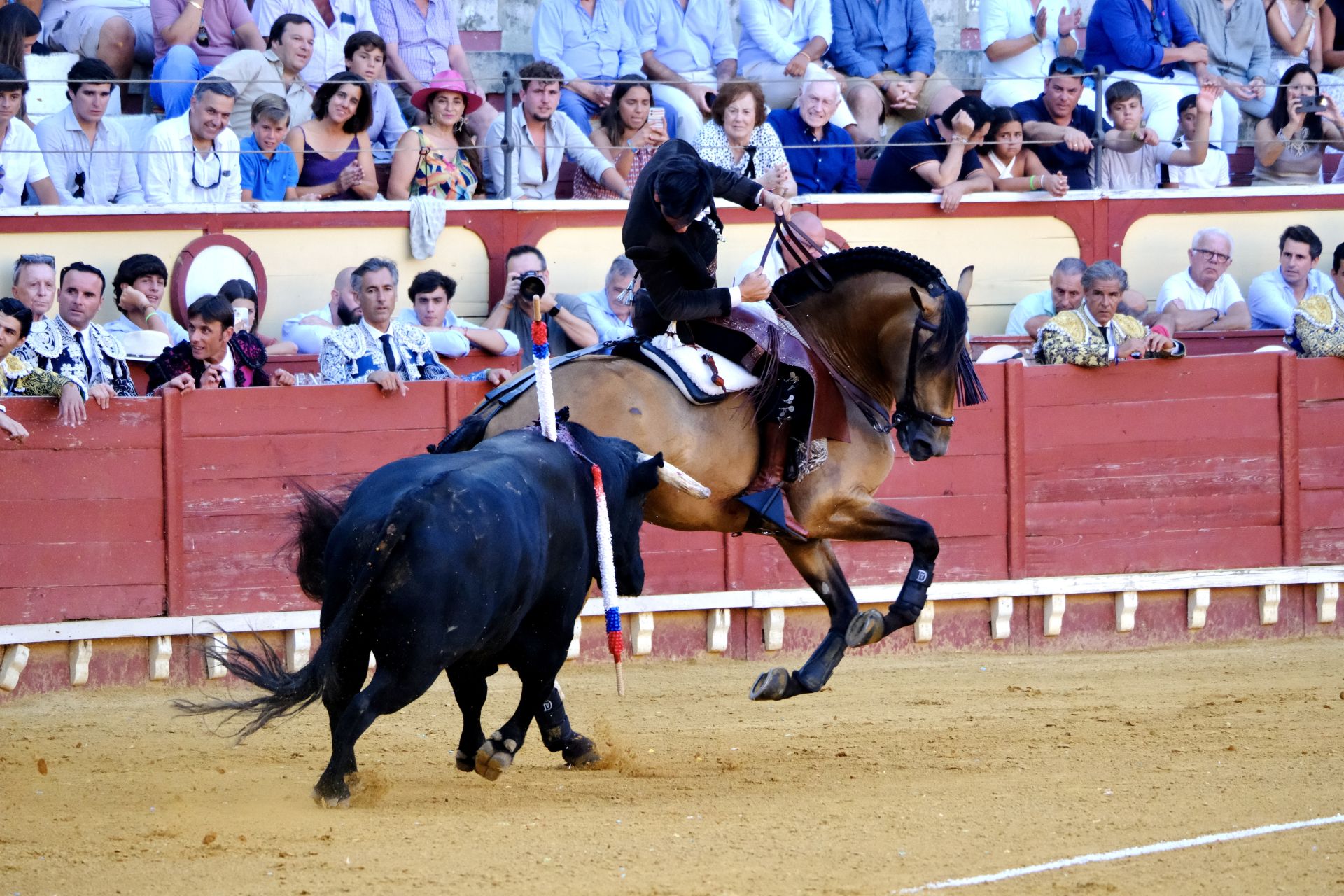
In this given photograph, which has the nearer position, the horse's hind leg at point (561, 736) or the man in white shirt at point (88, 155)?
the horse's hind leg at point (561, 736)

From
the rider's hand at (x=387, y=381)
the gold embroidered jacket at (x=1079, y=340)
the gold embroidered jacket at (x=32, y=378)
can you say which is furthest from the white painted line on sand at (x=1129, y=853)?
the gold embroidered jacket at (x=32, y=378)

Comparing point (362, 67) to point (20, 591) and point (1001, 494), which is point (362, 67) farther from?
point (1001, 494)

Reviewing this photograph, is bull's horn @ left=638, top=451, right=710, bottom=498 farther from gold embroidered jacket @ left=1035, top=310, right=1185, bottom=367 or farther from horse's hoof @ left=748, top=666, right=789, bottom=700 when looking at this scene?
gold embroidered jacket @ left=1035, top=310, right=1185, bottom=367

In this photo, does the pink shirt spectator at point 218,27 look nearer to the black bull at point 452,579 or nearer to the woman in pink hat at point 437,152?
the woman in pink hat at point 437,152

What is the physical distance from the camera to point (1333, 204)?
11188 mm

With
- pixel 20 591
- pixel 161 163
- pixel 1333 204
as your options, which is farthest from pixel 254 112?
pixel 1333 204

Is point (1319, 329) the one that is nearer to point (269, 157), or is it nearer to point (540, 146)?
point (540, 146)

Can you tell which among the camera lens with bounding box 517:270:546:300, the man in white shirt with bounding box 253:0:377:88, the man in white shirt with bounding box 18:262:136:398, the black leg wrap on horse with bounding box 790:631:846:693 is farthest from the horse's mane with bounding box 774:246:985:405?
the man in white shirt with bounding box 253:0:377:88

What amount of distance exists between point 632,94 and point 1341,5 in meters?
6.65

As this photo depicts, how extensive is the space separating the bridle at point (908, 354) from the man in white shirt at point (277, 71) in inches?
159

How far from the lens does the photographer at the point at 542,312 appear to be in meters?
8.71

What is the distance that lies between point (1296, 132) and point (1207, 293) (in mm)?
1834

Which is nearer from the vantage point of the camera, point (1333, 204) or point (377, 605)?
point (377, 605)

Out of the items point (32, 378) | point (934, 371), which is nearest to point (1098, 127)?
point (934, 371)
